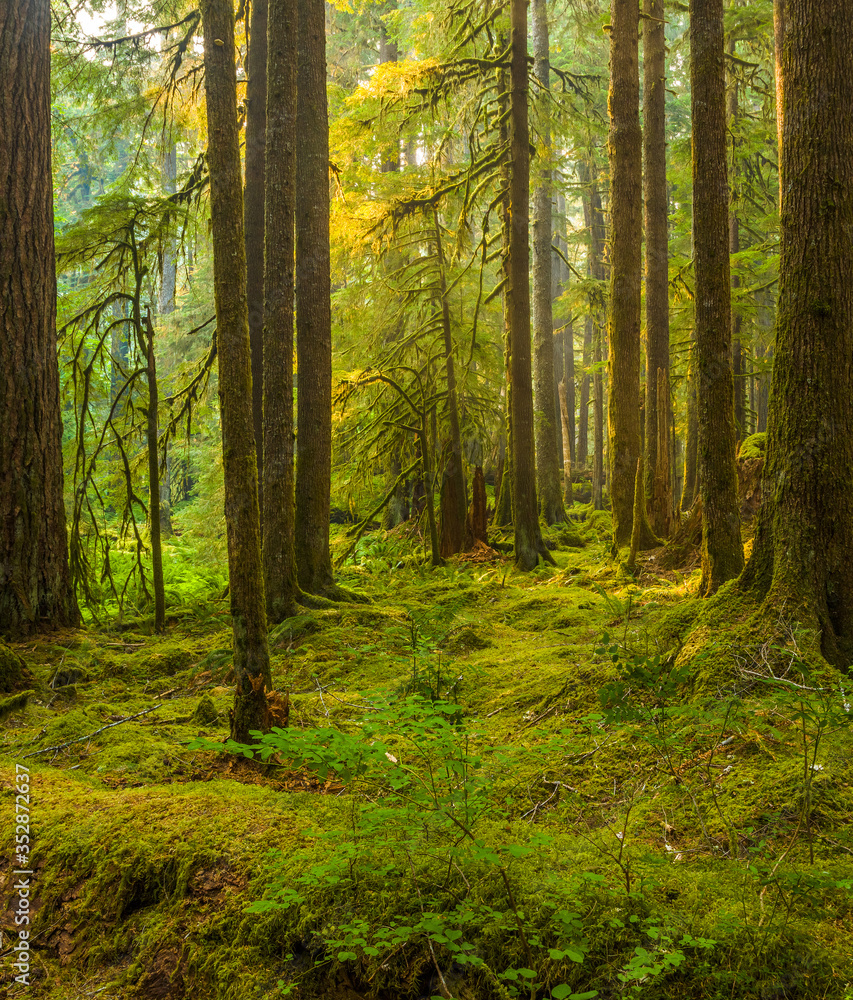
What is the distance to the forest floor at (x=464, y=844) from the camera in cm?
212

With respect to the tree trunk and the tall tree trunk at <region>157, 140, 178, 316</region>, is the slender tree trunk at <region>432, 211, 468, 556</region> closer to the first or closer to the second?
the tall tree trunk at <region>157, 140, 178, 316</region>

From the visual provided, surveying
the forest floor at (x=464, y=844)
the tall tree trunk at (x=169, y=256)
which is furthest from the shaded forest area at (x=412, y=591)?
the tall tree trunk at (x=169, y=256)

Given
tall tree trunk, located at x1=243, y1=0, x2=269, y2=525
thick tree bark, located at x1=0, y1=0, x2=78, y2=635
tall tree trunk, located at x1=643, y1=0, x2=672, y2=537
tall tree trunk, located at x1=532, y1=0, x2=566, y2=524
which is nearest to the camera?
thick tree bark, located at x1=0, y1=0, x2=78, y2=635

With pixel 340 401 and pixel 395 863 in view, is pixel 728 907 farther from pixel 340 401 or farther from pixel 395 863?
pixel 340 401

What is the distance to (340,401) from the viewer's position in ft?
34.8

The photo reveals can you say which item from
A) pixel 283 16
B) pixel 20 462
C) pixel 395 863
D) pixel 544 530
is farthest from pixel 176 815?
pixel 544 530

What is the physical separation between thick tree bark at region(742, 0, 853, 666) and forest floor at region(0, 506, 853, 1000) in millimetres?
476

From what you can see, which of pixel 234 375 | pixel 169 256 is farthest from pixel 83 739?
pixel 169 256

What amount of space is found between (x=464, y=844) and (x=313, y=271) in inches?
265

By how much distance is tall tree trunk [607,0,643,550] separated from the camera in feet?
30.3

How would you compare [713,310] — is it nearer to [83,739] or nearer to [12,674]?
[83,739]

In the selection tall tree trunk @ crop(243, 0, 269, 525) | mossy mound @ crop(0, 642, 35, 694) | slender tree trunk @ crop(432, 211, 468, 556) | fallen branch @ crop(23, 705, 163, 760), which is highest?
tall tree trunk @ crop(243, 0, 269, 525)

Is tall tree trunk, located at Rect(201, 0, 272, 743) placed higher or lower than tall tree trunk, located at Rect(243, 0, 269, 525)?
lower

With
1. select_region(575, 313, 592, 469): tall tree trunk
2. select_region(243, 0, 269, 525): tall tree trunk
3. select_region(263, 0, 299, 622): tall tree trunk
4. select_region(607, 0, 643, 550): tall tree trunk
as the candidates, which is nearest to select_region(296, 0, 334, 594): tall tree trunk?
select_region(263, 0, 299, 622): tall tree trunk
